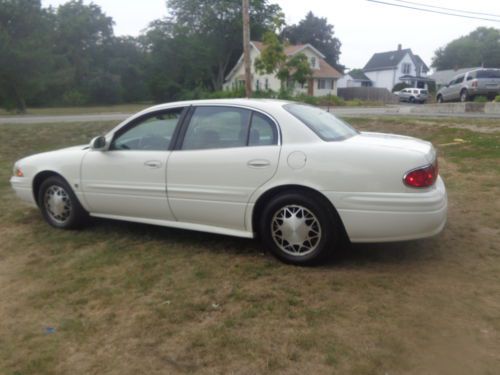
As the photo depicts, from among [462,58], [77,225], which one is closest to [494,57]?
[462,58]

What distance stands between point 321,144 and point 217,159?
3.07 ft

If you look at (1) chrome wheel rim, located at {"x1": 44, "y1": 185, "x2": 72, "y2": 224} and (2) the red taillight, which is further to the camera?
(1) chrome wheel rim, located at {"x1": 44, "y1": 185, "x2": 72, "y2": 224}

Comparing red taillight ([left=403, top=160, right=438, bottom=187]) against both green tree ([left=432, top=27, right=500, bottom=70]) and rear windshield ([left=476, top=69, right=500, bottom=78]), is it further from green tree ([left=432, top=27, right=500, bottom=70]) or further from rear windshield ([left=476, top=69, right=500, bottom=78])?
green tree ([left=432, top=27, right=500, bottom=70])

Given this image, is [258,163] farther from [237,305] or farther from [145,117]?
[145,117]

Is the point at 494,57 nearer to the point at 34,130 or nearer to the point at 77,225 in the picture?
the point at 34,130

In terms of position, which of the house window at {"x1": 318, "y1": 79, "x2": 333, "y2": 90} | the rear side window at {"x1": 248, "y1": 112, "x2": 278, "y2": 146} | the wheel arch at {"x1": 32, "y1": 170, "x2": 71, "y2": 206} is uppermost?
the house window at {"x1": 318, "y1": 79, "x2": 333, "y2": 90}

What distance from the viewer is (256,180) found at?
395 cm

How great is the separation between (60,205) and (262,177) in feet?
8.26

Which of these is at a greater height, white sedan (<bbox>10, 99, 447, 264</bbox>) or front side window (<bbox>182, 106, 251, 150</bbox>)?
front side window (<bbox>182, 106, 251, 150</bbox>)

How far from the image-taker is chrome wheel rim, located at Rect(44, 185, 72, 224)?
5117 millimetres

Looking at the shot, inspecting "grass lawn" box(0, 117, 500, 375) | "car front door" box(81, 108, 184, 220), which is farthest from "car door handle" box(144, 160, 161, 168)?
"grass lawn" box(0, 117, 500, 375)

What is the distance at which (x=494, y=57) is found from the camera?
79.6m

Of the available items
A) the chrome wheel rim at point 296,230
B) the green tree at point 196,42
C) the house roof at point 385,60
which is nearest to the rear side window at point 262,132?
the chrome wheel rim at point 296,230

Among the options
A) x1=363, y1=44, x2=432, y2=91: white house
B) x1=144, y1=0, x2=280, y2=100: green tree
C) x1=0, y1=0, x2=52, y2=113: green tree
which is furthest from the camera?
x1=363, y1=44, x2=432, y2=91: white house
